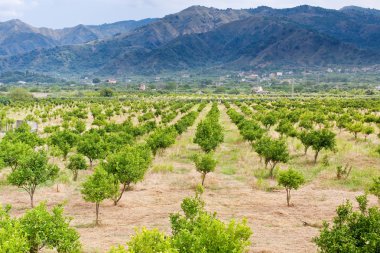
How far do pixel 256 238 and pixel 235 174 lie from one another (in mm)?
17278

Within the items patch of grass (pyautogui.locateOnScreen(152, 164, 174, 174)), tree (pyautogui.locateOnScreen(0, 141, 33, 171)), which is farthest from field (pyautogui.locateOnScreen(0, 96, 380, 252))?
tree (pyautogui.locateOnScreen(0, 141, 33, 171))

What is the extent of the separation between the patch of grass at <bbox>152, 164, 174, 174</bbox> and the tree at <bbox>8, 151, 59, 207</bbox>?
42.8 feet

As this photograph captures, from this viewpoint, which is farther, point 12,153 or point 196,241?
point 12,153

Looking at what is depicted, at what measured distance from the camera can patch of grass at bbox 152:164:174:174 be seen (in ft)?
136

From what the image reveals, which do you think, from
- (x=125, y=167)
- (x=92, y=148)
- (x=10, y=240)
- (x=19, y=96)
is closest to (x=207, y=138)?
(x=92, y=148)

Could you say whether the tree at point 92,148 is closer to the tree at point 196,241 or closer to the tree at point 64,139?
the tree at point 64,139

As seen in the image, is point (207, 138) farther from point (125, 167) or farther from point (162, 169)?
point (125, 167)

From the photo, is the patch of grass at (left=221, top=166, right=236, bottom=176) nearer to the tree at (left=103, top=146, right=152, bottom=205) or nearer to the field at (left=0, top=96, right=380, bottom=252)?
the field at (left=0, top=96, right=380, bottom=252)

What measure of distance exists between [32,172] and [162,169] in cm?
1595

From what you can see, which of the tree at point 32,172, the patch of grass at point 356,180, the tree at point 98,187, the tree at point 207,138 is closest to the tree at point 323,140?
the patch of grass at point 356,180

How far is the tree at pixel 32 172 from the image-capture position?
92.7 feet

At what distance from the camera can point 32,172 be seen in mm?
28219

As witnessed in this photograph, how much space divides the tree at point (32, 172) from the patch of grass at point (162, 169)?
1305cm

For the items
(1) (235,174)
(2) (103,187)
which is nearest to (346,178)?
(1) (235,174)
